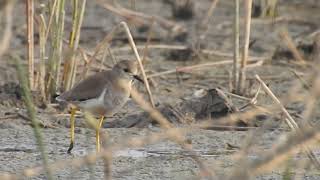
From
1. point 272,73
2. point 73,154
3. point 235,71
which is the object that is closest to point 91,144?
point 73,154

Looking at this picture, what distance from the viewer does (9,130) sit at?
5.49 metres

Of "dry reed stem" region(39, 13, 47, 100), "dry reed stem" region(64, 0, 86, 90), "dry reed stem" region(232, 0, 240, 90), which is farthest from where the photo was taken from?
"dry reed stem" region(232, 0, 240, 90)

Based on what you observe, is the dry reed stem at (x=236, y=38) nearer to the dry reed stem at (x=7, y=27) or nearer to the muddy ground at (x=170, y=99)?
the muddy ground at (x=170, y=99)

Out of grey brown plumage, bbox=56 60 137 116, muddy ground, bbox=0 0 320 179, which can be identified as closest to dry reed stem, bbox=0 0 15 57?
muddy ground, bbox=0 0 320 179

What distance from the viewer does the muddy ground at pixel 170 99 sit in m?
4.72

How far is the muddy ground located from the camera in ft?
15.5

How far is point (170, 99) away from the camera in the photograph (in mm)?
6469

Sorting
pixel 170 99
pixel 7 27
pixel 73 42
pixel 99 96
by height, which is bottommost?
pixel 170 99

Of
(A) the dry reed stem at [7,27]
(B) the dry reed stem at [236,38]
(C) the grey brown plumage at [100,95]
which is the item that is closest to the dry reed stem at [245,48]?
(B) the dry reed stem at [236,38]

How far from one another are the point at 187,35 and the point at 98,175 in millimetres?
4193

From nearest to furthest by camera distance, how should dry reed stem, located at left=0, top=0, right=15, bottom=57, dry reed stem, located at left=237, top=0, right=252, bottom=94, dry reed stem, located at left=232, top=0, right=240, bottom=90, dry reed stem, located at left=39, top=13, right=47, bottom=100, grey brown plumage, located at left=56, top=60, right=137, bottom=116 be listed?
dry reed stem, located at left=0, top=0, right=15, bottom=57, grey brown plumage, located at left=56, top=60, right=137, bottom=116, dry reed stem, located at left=39, top=13, right=47, bottom=100, dry reed stem, located at left=237, top=0, right=252, bottom=94, dry reed stem, located at left=232, top=0, right=240, bottom=90

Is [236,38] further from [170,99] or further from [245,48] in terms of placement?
[170,99]

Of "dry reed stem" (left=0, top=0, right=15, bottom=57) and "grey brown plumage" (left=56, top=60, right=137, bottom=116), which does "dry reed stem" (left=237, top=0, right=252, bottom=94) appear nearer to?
"grey brown plumage" (left=56, top=60, right=137, bottom=116)

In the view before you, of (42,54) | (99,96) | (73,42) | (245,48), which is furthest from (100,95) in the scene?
(245,48)
